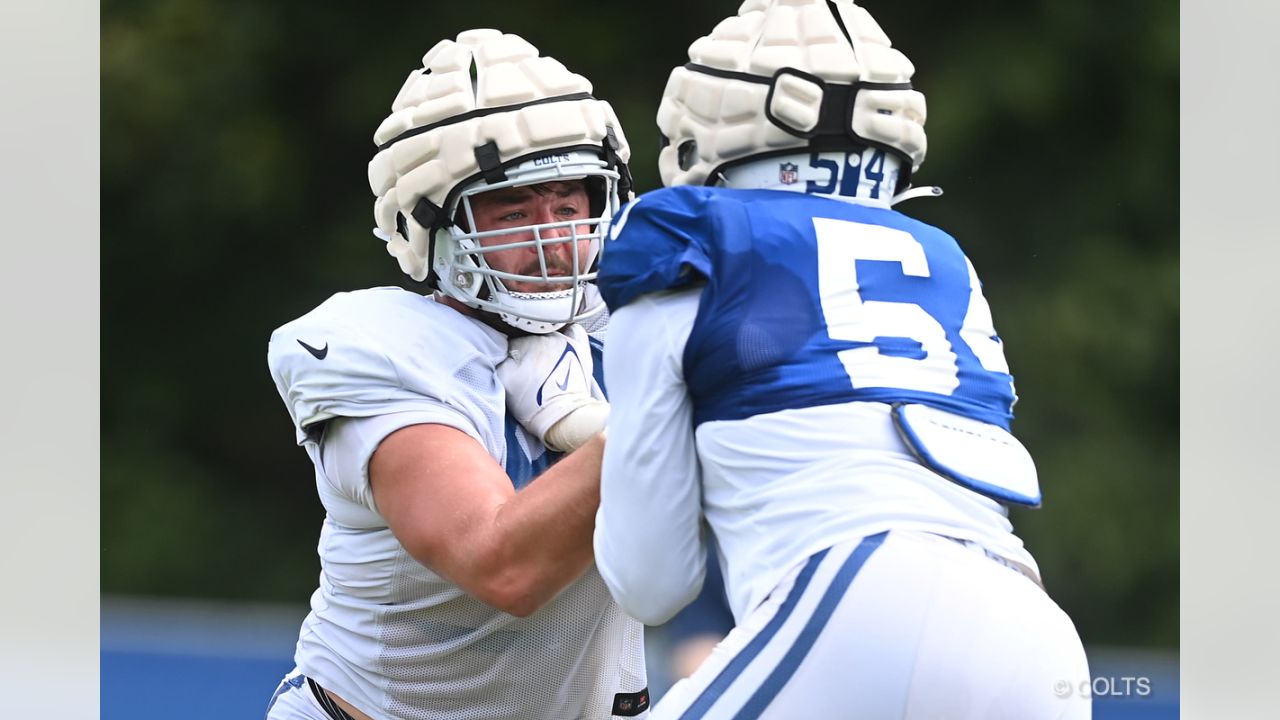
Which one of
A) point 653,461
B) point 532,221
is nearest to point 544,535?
point 653,461

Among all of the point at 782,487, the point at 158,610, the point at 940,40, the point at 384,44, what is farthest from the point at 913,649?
the point at 158,610

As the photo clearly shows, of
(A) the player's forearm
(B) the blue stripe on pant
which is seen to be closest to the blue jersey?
(B) the blue stripe on pant

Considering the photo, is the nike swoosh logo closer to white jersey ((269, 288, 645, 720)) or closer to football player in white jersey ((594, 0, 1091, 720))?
white jersey ((269, 288, 645, 720))

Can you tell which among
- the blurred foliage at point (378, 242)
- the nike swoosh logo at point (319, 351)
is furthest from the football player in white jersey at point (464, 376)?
the blurred foliage at point (378, 242)

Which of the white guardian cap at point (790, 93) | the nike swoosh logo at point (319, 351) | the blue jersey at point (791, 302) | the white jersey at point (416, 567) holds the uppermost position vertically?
the white guardian cap at point (790, 93)

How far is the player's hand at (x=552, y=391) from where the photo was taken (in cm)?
224

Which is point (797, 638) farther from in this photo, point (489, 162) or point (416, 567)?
point (489, 162)

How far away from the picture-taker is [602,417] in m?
2.24

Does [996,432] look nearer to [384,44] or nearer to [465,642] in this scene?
[465,642]

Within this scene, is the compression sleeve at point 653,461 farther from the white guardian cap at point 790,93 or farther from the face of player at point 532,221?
the face of player at point 532,221

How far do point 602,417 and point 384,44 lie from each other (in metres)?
3.08

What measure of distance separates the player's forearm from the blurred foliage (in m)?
2.65

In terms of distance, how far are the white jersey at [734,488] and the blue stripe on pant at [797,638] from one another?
0.06ft
